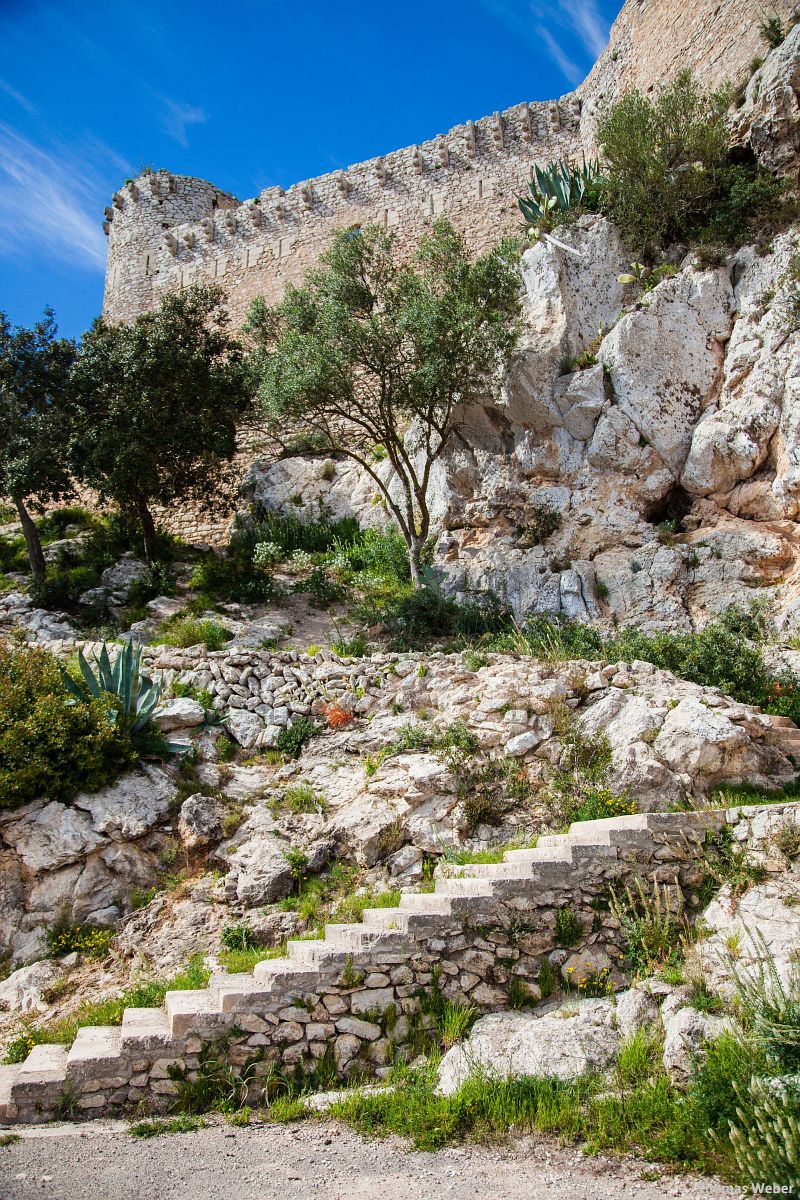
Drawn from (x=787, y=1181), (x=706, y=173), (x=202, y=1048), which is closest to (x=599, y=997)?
(x=787, y=1181)

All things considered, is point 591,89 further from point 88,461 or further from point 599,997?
point 599,997

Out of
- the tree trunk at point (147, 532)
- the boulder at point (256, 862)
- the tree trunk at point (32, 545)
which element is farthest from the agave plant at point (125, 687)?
the tree trunk at point (32, 545)

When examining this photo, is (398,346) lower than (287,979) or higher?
higher

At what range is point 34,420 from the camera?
50.9 feet

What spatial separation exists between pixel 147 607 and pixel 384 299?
701 cm

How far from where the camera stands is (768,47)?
1559cm

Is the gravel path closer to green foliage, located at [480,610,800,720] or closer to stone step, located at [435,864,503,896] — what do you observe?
stone step, located at [435,864,503,896]

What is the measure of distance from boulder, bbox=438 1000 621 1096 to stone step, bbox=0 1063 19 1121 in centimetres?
294

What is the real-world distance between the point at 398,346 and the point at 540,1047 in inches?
444

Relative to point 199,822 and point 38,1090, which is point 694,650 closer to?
point 199,822

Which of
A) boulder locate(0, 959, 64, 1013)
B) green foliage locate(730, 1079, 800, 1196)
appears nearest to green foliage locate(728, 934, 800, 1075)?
green foliage locate(730, 1079, 800, 1196)

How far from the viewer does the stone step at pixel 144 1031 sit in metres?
5.89

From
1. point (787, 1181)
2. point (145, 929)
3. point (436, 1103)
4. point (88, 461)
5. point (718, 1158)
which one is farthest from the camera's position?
point (88, 461)

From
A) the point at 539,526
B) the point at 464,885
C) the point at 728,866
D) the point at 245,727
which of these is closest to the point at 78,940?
the point at 245,727
